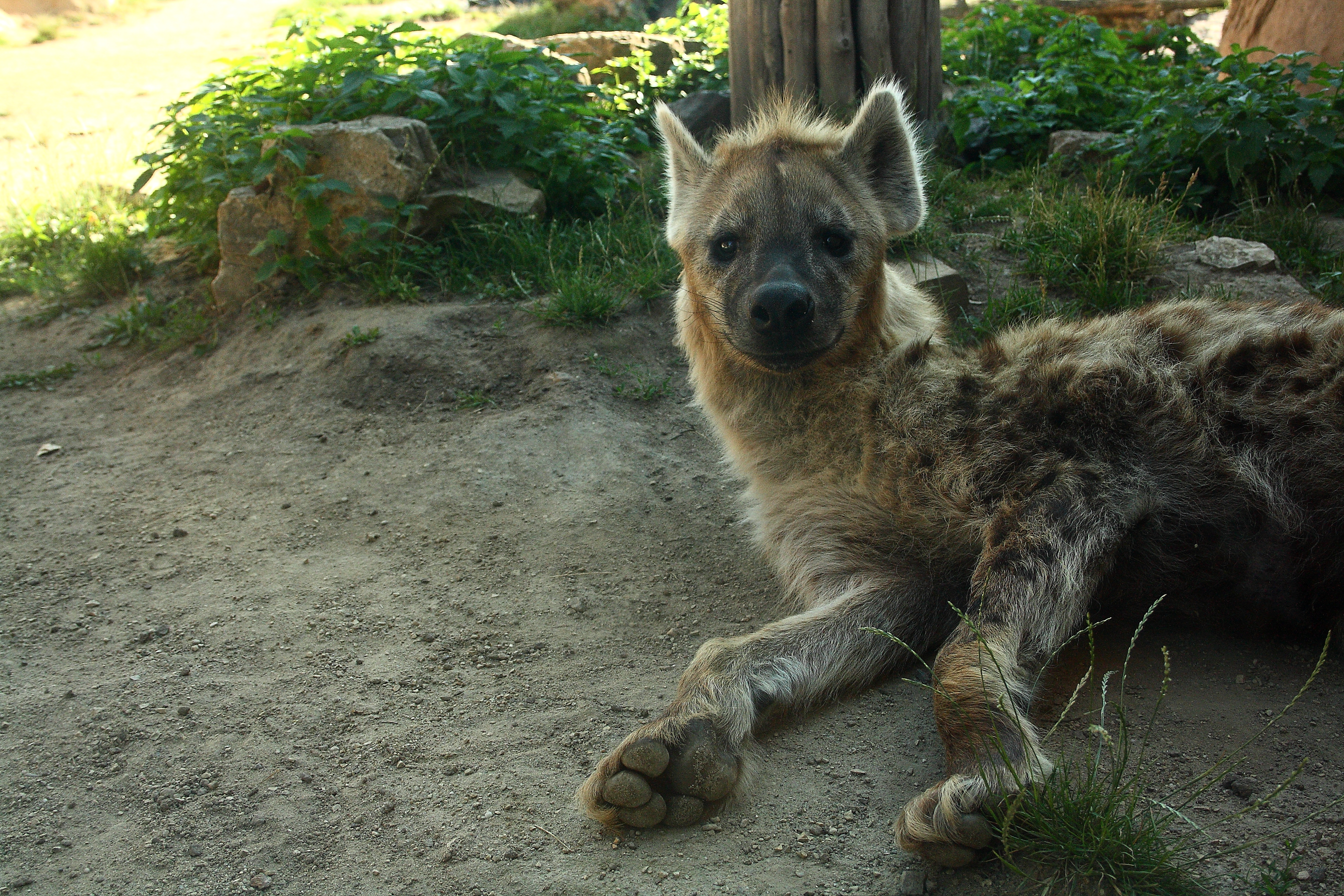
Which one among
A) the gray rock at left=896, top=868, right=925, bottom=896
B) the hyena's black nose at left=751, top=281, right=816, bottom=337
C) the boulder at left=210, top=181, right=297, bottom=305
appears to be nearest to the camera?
the gray rock at left=896, top=868, right=925, bottom=896

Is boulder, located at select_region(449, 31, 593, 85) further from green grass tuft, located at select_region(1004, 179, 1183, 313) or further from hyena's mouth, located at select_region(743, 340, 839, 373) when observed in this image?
hyena's mouth, located at select_region(743, 340, 839, 373)

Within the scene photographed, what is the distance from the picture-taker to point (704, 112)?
505 cm

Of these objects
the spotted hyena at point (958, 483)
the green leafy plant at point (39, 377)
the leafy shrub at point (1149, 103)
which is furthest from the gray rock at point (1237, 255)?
the green leafy plant at point (39, 377)

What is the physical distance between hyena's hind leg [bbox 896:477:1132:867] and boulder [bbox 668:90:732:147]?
3.39 m

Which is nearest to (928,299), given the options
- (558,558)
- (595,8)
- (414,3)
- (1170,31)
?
(558,558)

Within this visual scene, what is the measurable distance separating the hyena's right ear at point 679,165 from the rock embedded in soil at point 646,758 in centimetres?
166

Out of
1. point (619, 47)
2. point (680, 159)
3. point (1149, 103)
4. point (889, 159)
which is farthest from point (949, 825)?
point (619, 47)

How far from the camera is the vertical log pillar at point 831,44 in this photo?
4492 millimetres

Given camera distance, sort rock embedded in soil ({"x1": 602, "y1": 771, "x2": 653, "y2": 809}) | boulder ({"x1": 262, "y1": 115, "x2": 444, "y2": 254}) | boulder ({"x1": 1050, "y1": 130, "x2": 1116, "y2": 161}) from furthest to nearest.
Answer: boulder ({"x1": 1050, "y1": 130, "x2": 1116, "y2": 161}) → boulder ({"x1": 262, "y1": 115, "x2": 444, "y2": 254}) → rock embedded in soil ({"x1": 602, "y1": 771, "x2": 653, "y2": 809})

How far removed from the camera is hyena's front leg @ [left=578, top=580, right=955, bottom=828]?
1758 millimetres

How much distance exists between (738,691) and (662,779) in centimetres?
29

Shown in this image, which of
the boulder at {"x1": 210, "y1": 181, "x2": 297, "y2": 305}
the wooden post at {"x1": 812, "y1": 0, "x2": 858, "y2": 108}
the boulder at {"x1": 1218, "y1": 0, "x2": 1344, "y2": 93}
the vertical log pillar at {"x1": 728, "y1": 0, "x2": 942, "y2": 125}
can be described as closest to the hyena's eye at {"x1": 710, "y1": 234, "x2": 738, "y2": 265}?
the vertical log pillar at {"x1": 728, "y1": 0, "x2": 942, "y2": 125}

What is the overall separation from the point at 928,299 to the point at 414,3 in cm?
1206

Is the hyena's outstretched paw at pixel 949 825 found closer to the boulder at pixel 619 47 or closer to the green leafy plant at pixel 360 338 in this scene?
the green leafy plant at pixel 360 338
